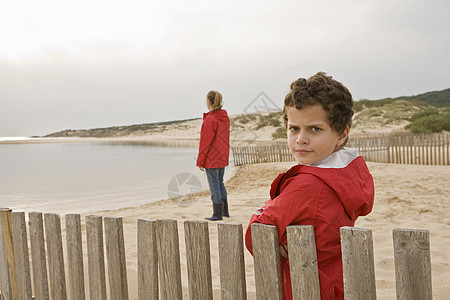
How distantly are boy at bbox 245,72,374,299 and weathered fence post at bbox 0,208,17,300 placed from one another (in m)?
1.83

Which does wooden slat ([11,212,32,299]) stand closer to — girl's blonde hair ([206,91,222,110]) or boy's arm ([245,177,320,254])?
boy's arm ([245,177,320,254])

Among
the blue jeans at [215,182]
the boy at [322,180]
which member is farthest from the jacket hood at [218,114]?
the boy at [322,180]

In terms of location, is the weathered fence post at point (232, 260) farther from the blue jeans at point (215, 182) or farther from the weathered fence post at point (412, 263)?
the blue jeans at point (215, 182)

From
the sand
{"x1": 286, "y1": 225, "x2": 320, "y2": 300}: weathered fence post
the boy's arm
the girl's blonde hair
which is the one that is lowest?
the sand

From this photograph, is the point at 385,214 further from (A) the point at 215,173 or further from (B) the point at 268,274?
(B) the point at 268,274

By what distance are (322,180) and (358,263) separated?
33 centimetres

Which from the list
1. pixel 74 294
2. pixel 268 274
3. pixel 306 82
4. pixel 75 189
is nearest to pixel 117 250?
pixel 74 294

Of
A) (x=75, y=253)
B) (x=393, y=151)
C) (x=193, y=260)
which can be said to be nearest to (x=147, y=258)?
(x=193, y=260)

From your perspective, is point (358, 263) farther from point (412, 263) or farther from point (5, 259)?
point (5, 259)

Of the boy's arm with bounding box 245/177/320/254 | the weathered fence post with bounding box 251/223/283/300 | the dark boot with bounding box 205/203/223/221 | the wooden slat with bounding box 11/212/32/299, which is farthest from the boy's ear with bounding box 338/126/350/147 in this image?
the dark boot with bounding box 205/203/223/221

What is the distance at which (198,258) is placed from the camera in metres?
1.66

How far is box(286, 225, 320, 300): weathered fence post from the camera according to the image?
51.7 inches

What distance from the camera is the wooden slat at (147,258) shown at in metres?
1.78

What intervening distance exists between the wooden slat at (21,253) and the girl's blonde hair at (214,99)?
135 inches
